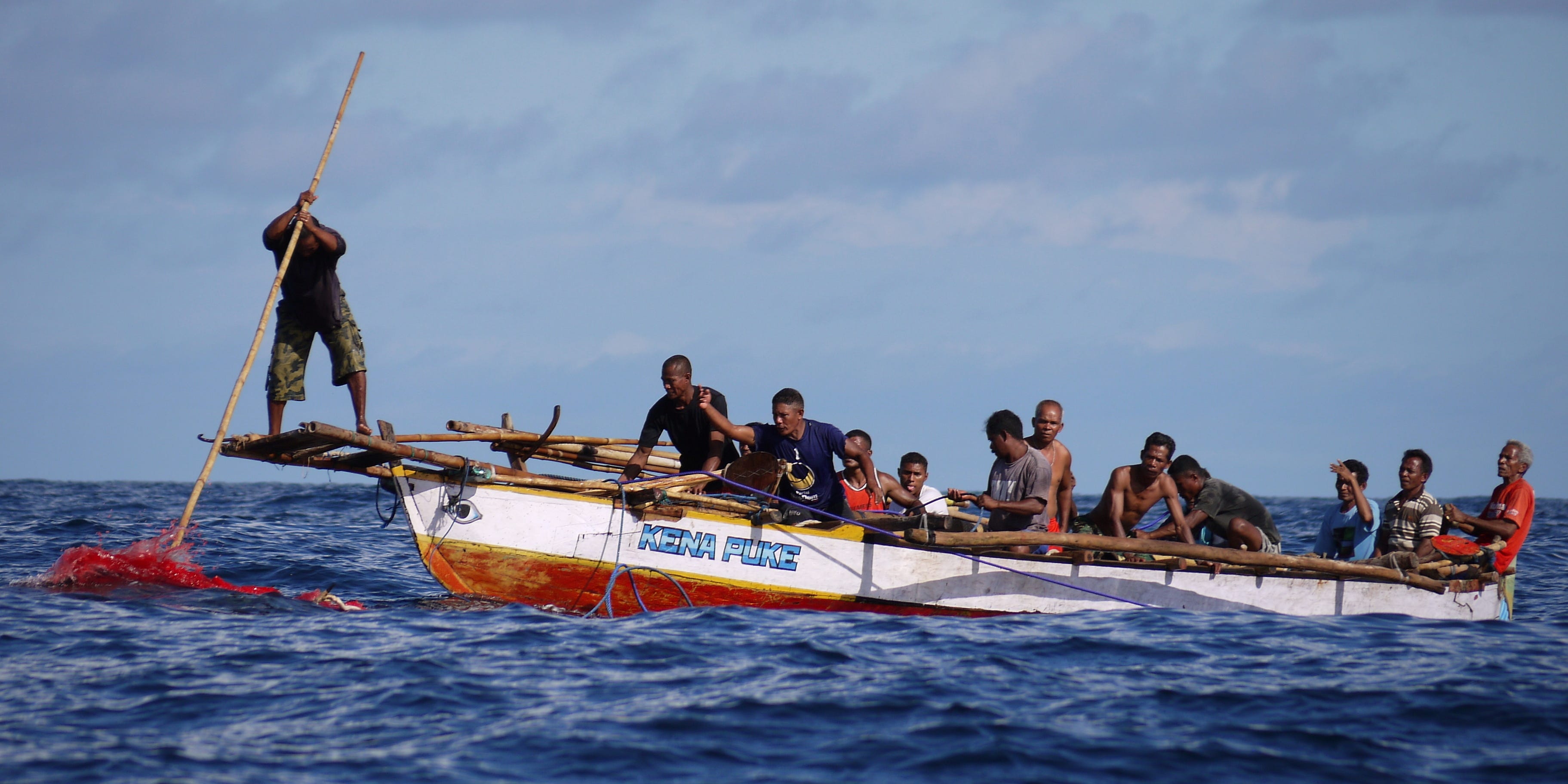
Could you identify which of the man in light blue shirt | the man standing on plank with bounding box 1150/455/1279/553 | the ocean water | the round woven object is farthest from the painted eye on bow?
the round woven object

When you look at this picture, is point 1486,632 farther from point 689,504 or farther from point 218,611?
point 218,611

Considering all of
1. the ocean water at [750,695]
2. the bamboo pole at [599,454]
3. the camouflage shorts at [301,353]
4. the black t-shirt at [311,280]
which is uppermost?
the black t-shirt at [311,280]

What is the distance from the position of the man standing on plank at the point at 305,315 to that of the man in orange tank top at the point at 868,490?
542 centimetres

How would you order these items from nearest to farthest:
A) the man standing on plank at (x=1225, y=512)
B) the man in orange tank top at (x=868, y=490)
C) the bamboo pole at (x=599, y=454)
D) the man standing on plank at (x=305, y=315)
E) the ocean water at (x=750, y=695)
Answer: the ocean water at (x=750, y=695), the man standing on plank at (x=305, y=315), the man standing on plank at (x=1225, y=512), the bamboo pole at (x=599, y=454), the man in orange tank top at (x=868, y=490)

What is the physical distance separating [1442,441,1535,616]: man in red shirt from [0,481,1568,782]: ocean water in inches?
42.1

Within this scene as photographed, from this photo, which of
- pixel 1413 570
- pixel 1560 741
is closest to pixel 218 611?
pixel 1560 741

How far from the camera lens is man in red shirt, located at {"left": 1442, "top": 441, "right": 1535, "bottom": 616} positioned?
1162cm

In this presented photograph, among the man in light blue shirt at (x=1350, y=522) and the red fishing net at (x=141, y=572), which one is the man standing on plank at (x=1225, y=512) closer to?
the man in light blue shirt at (x=1350, y=522)

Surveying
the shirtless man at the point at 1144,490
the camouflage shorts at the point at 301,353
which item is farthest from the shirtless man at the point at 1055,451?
the camouflage shorts at the point at 301,353

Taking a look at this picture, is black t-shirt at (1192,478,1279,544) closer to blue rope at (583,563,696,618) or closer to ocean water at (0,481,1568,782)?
ocean water at (0,481,1568,782)

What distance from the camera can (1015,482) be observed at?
10.6 m

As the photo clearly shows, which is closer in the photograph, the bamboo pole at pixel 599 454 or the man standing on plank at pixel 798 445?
the man standing on plank at pixel 798 445

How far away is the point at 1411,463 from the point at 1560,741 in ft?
17.9

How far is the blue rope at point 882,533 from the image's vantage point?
10.1 m
